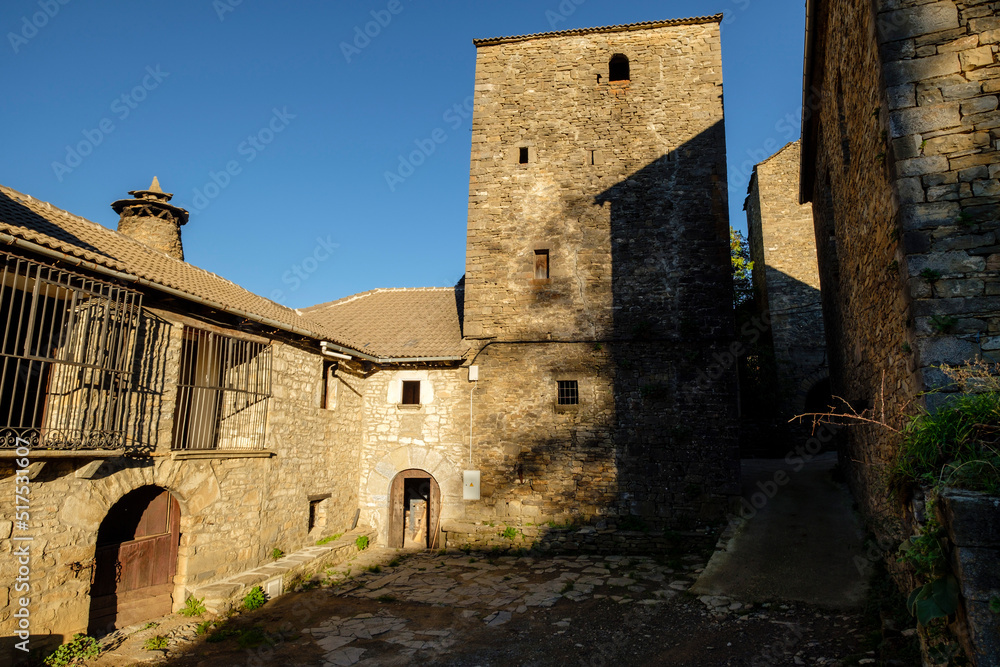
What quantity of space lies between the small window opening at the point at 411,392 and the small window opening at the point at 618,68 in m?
8.10

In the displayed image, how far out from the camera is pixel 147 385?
275 inches

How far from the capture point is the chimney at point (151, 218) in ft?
49.6

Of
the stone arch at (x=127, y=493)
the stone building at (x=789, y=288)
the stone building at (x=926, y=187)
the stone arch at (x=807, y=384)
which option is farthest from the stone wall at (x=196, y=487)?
the stone arch at (x=807, y=384)

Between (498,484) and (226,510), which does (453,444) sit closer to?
(498,484)

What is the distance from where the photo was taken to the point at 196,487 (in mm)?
7559

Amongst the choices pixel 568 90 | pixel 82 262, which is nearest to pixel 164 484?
pixel 82 262

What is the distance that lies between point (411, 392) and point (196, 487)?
4.91 metres

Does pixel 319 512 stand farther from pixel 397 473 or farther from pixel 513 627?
pixel 513 627

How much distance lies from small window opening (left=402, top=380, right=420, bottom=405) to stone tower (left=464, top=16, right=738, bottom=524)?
1.37 metres

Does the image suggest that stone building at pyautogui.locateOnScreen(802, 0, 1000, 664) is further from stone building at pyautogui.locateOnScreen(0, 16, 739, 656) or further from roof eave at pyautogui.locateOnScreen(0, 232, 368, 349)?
roof eave at pyautogui.locateOnScreen(0, 232, 368, 349)

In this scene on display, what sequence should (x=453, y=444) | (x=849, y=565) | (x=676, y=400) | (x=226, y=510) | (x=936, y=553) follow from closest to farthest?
1. (x=936, y=553)
2. (x=849, y=565)
3. (x=226, y=510)
4. (x=676, y=400)
5. (x=453, y=444)

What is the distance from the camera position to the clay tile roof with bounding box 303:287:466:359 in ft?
39.0

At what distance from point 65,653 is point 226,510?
2.48 meters

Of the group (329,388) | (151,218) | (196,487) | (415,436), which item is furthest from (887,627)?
(151,218)
